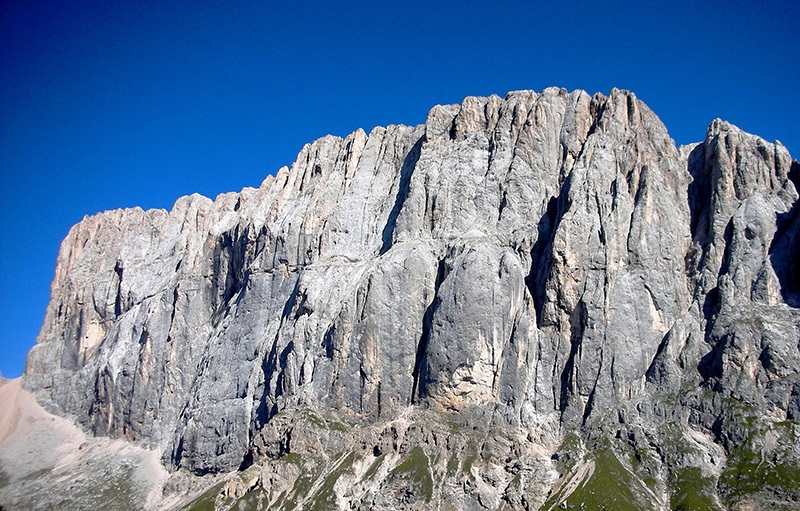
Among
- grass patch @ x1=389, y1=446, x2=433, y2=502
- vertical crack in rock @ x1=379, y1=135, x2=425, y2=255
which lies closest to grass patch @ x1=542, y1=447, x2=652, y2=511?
grass patch @ x1=389, y1=446, x2=433, y2=502

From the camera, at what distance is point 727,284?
140 meters

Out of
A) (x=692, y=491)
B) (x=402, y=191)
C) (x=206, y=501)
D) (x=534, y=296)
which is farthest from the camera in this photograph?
(x=402, y=191)

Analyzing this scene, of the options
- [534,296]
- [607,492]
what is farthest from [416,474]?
[534,296]

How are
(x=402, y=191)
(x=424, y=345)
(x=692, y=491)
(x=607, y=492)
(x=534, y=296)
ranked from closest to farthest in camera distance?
(x=692, y=491) < (x=607, y=492) < (x=424, y=345) < (x=534, y=296) < (x=402, y=191)

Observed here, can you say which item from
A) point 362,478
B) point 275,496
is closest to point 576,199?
point 362,478

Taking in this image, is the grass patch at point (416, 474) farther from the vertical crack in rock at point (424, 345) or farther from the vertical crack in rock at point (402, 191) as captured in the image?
the vertical crack in rock at point (402, 191)

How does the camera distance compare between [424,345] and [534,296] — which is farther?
[534,296]

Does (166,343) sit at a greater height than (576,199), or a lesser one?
lesser

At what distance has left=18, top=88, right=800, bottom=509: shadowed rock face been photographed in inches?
5325

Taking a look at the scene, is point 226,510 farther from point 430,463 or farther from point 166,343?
point 166,343

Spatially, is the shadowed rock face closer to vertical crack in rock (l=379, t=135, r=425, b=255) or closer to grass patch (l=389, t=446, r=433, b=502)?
vertical crack in rock (l=379, t=135, r=425, b=255)

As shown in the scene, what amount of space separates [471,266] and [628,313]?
28735 mm

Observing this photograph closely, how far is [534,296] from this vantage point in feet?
493

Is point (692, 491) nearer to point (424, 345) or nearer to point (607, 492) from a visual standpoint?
point (607, 492)
